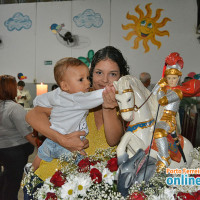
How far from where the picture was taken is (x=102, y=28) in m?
7.14

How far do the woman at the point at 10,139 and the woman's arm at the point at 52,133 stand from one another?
120 cm

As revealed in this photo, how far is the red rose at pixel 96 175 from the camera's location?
103 centimetres

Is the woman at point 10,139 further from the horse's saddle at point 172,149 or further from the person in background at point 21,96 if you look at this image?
the person in background at point 21,96

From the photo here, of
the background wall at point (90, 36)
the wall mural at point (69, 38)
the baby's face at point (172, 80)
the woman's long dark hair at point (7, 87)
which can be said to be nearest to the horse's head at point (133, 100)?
the baby's face at point (172, 80)

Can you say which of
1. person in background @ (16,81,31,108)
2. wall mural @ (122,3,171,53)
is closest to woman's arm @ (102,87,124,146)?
person in background @ (16,81,31,108)

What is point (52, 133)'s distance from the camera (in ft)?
4.64

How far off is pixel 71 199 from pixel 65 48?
6746mm

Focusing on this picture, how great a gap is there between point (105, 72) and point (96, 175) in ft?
2.32

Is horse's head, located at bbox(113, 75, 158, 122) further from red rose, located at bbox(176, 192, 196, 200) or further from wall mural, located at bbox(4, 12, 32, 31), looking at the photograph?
wall mural, located at bbox(4, 12, 32, 31)

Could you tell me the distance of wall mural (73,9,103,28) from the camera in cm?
714

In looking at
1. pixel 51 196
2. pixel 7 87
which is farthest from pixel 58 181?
pixel 7 87

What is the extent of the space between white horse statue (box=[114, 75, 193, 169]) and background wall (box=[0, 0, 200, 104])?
5660mm

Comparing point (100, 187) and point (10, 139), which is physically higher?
point (100, 187)

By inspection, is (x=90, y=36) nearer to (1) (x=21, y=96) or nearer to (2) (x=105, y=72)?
(1) (x=21, y=96)
